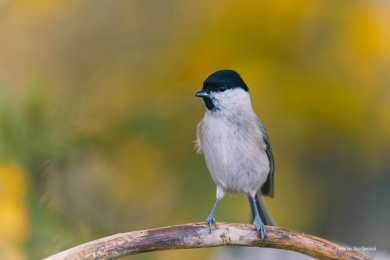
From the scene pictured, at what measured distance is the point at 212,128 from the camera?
1.78 m

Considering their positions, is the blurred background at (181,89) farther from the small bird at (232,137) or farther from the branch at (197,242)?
the branch at (197,242)

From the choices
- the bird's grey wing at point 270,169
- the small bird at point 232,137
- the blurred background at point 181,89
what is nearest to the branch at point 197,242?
the small bird at point 232,137

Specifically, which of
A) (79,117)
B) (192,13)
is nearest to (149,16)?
(192,13)

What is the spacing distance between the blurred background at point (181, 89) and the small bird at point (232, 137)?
1.26 feet

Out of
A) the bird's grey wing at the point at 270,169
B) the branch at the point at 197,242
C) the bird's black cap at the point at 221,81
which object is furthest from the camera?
the bird's grey wing at the point at 270,169

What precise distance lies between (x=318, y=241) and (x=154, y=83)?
46.8 inches

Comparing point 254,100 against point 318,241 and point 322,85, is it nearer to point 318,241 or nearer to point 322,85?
point 322,85

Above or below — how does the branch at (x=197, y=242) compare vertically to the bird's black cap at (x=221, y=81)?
below

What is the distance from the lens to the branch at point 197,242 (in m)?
1.33

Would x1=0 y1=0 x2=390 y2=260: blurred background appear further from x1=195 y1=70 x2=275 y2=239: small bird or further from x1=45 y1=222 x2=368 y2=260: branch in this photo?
x1=45 y1=222 x2=368 y2=260: branch

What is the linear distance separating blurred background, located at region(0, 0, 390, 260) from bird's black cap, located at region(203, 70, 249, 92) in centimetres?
63

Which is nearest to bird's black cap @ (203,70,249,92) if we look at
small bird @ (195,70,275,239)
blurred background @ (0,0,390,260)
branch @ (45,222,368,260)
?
small bird @ (195,70,275,239)

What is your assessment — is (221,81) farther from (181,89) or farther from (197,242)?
(181,89)

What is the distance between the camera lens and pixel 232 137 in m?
1.77
